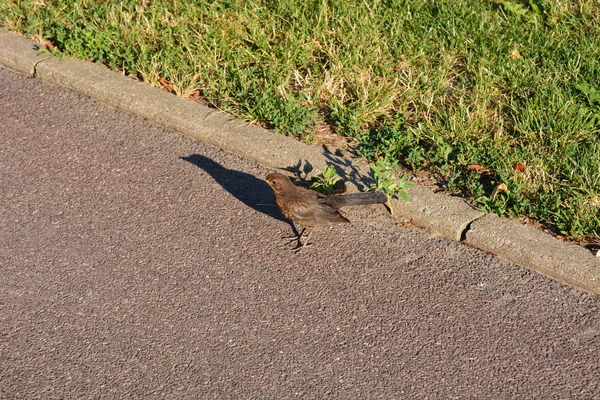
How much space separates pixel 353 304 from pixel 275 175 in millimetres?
1080

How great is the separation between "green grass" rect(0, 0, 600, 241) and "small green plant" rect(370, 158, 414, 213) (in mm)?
188

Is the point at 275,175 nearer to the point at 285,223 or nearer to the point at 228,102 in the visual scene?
the point at 285,223

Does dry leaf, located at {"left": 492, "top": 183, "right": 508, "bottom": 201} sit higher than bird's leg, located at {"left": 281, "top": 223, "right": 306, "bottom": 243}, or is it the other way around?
dry leaf, located at {"left": 492, "top": 183, "right": 508, "bottom": 201}

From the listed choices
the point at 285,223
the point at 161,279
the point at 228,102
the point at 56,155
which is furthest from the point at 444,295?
the point at 56,155

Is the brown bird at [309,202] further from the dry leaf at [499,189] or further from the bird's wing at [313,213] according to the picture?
the dry leaf at [499,189]

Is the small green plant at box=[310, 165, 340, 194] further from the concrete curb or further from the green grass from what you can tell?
the green grass

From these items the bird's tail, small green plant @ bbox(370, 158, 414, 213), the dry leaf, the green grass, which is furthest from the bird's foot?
the dry leaf

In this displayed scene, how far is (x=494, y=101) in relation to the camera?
6.25 metres

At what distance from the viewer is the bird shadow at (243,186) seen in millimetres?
5547

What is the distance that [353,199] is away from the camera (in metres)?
5.23

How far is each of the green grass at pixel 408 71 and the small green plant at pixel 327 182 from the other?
0.39 m

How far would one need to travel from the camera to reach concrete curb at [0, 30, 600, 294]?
16.3ft

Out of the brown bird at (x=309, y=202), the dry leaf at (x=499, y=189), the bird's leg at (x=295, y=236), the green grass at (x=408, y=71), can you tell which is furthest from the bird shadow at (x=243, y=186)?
the dry leaf at (x=499, y=189)

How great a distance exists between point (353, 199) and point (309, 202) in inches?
11.5
